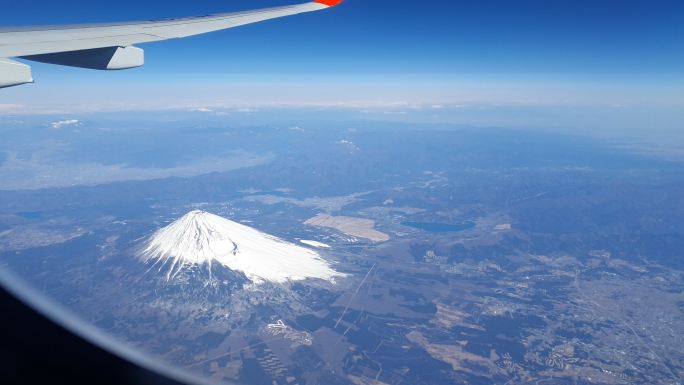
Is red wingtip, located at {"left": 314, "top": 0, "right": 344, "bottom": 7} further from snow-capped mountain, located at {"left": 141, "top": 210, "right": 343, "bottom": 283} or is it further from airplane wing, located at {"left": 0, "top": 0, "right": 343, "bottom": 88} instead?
snow-capped mountain, located at {"left": 141, "top": 210, "right": 343, "bottom": 283}

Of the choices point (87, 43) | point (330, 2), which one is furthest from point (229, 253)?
point (87, 43)

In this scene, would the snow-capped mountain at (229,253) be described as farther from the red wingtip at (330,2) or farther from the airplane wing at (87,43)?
the airplane wing at (87,43)

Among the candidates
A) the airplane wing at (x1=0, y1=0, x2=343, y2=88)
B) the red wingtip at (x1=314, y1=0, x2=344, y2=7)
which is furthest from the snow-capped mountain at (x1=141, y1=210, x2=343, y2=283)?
the airplane wing at (x1=0, y1=0, x2=343, y2=88)

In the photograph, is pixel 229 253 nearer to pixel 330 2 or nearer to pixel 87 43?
pixel 330 2

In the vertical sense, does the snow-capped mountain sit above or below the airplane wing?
below

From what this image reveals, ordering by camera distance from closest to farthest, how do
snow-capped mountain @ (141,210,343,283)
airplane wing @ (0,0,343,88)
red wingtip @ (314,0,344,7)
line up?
airplane wing @ (0,0,343,88)
red wingtip @ (314,0,344,7)
snow-capped mountain @ (141,210,343,283)

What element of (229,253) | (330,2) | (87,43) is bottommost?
(229,253)
